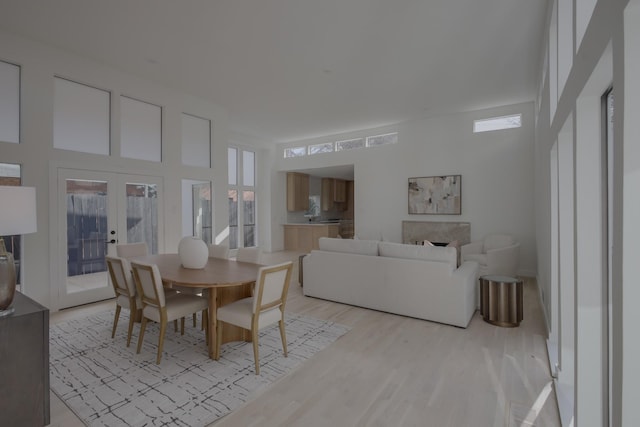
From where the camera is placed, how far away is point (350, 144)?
8.26 m

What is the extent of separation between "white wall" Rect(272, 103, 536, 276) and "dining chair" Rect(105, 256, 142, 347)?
18.6ft

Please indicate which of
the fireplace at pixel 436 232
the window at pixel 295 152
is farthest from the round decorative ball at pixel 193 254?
the window at pixel 295 152

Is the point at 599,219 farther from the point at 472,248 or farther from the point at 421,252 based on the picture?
the point at 472,248

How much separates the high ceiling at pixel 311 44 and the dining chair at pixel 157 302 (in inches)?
105

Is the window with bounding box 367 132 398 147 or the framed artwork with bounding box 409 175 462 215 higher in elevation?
the window with bounding box 367 132 398 147

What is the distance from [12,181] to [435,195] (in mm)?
7018

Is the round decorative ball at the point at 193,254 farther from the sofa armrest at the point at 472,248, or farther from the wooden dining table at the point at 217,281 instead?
the sofa armrest at the point at 472,248

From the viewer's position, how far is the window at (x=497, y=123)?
20.0ft

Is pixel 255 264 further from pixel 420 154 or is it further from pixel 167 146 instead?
A: pixel 420 154

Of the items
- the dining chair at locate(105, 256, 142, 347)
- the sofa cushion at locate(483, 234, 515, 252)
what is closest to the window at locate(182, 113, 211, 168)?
the dining chair at locate(105, 256, 142, 347)

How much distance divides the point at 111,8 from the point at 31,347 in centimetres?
324

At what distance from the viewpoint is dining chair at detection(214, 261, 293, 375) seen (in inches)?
100

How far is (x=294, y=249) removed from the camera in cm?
959

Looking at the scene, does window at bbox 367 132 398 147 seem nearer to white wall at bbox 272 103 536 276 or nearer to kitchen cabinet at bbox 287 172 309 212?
white wall at bbox 272 103 536 276
